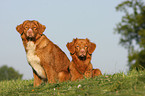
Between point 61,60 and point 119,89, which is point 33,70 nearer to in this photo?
point 61,60

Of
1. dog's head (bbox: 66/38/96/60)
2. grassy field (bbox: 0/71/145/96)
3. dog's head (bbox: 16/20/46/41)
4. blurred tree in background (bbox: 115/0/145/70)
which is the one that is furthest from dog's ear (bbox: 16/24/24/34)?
blurred tree in background (bbox: 115/0/145/70)

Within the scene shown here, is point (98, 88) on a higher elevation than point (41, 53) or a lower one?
lower

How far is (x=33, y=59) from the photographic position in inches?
372

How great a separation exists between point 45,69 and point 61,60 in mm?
802

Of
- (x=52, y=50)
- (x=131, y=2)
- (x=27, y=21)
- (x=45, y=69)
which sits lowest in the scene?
(x=45, y=69)

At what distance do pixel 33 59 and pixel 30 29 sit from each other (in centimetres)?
111

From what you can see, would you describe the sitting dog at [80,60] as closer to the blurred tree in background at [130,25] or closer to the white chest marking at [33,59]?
the white chest marking at [33,59]

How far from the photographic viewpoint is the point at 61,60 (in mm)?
9898

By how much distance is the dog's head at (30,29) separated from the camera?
361 inches

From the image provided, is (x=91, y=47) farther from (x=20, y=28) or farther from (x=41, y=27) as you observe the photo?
(x=20, y=28)

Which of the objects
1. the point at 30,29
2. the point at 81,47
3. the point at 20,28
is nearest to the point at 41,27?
the point at 30,29

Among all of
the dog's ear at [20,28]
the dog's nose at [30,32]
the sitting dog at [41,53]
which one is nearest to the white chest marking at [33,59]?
the sitting dog at [41,53]

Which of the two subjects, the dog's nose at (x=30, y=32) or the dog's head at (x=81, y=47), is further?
the dog's nose at (x=30, y=32)

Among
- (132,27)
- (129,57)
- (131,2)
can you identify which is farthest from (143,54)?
(131,2)
